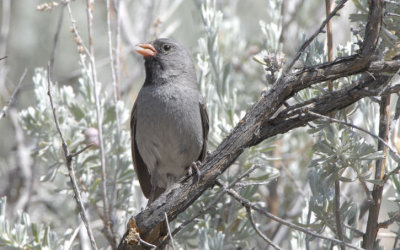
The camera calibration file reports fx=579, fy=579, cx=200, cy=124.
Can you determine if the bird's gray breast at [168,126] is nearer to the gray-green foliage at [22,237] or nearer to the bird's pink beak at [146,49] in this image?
the bird's pink beak at [146,49]

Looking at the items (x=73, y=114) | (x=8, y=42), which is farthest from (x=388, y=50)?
(x=8, y=42)

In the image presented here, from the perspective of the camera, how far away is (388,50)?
389cm

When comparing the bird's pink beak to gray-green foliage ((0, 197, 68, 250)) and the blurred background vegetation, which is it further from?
gray-green foliage ((0, 197, 68, 250))

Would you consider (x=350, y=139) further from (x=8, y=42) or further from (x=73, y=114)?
(x=8, y=42)

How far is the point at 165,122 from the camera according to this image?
485 cm

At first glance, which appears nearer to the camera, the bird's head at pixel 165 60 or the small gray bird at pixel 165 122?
the small gray bird at pixel 165 122

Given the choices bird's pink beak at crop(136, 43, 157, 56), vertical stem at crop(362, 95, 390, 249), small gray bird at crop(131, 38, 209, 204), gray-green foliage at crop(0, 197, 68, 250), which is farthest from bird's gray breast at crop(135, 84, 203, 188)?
vertical stem at crop(362, 95, 390, 249)

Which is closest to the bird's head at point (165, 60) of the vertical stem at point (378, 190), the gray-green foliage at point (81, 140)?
the gray-green foliage at point (81, 140)

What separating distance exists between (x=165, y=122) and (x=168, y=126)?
42 millimetres

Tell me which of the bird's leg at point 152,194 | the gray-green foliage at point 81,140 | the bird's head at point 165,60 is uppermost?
the bird's head at point 165,60

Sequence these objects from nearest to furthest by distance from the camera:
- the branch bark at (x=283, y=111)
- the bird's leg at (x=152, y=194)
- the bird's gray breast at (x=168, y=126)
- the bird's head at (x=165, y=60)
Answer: the branch bark at (x=283, y=111)
the bird's gray breast at (x=168, y=126)
the bird's leg at (x=152, y=194)
the bird's head at (x=165, y=60)

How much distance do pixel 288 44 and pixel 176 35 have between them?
8.86ft

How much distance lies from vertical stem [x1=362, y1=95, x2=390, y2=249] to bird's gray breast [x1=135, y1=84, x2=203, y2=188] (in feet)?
5.62

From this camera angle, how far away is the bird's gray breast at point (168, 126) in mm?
4863
